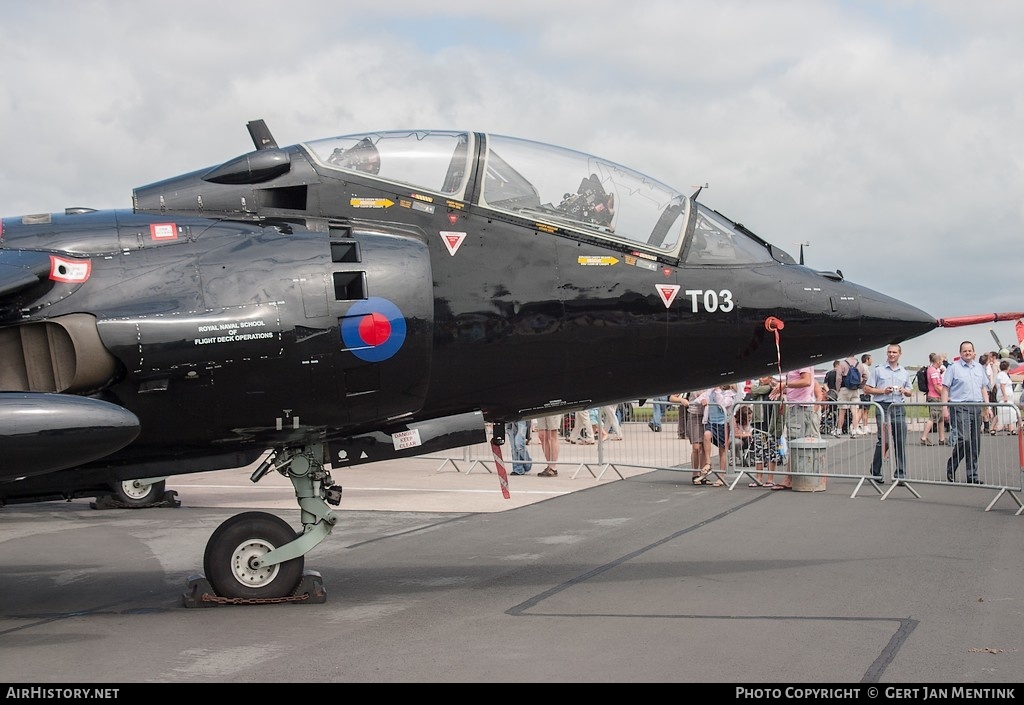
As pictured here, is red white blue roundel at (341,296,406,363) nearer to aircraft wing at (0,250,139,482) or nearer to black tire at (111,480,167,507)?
aircraft wing at (0,250,139,482)

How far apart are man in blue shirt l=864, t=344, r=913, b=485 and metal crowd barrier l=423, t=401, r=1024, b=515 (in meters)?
0.09

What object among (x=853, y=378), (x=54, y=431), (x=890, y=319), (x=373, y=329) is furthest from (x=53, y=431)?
(x=853, y=378)

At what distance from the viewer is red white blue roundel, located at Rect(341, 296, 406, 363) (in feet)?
24.4

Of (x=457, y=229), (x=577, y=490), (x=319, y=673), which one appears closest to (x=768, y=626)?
(x=319, y=673)

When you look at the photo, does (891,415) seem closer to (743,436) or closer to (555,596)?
(743,436)

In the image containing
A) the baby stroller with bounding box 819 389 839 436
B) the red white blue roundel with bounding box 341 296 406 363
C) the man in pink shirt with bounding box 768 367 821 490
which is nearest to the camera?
the red white blue roundel with bounding box 341 296 406 363

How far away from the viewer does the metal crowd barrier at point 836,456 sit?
47.5ft

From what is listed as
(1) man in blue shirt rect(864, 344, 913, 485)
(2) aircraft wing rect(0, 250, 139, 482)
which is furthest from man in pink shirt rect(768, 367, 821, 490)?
(2) aircraft wing rect(0, 250, 139, 482)

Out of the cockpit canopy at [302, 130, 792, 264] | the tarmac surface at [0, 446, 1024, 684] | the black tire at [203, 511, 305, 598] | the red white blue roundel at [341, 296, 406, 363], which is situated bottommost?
the tarmac surface at [0, 446, 1024, 684]

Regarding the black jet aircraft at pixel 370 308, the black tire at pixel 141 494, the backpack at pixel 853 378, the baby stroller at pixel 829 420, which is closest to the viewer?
the black jet aircraft at pixel 370 308

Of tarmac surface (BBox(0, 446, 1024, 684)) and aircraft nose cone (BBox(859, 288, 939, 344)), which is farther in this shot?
aircraft nose cone (BBox(859, 288, 939, 344))

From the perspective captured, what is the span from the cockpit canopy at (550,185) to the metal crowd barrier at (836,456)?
663cm

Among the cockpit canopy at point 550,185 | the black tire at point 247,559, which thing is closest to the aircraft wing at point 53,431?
the black tire at point 247,559

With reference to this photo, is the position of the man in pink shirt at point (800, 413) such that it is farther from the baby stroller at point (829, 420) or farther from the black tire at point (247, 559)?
the black tire at point (247, 559)
